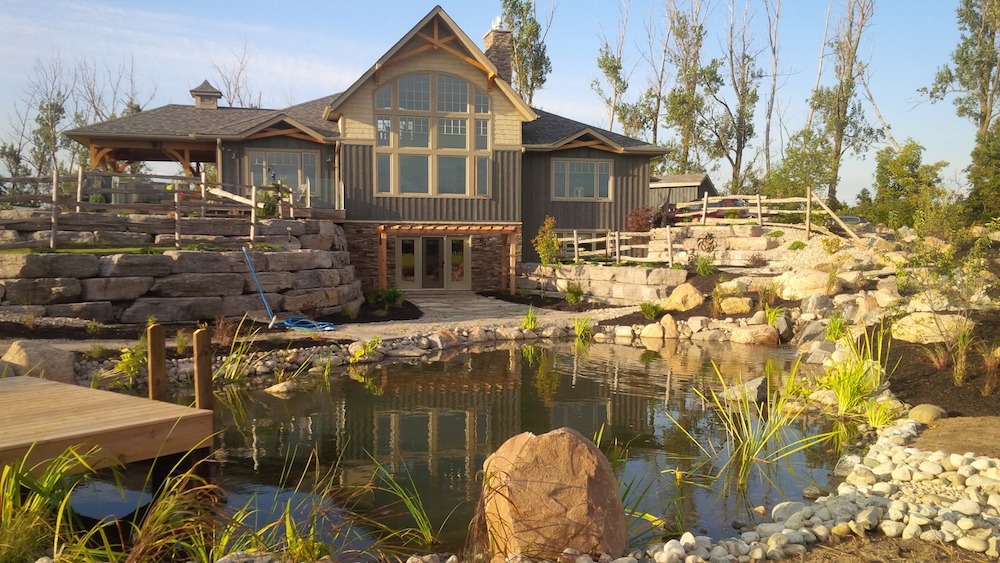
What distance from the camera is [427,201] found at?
20.9m

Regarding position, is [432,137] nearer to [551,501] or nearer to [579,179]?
[579,179]

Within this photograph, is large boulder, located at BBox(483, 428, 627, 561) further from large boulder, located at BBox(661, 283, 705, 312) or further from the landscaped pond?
large boulder, located at BBox(661, 283, 705, 312)

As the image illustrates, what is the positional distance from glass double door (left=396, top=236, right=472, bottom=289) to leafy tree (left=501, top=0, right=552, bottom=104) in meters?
13.9

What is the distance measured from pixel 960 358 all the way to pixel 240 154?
17722 mm

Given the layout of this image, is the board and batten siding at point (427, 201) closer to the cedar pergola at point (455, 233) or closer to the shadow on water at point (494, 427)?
the cedar pergola at point (455, 233)

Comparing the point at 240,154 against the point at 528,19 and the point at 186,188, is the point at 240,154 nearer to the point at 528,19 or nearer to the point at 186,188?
the point at 186,188

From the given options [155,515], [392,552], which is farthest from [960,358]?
[155,515]

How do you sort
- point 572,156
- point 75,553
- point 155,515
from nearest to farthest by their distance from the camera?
point 75,553 → point 155,515 → point 572,156

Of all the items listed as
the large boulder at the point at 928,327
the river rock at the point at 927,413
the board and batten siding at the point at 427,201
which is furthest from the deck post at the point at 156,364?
the board and batten siding at the point at 427,201

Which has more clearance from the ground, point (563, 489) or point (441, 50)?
point (441, 50)

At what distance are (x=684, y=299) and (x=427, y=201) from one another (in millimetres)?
8168

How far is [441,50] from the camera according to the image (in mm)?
20172

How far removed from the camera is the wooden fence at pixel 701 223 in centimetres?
1923

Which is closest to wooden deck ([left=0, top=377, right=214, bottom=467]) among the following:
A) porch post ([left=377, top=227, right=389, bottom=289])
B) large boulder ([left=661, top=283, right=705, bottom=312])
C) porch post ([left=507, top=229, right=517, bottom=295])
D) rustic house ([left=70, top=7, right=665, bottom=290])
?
large boulder ([left=661, top=283, right=705, bottom=312])
